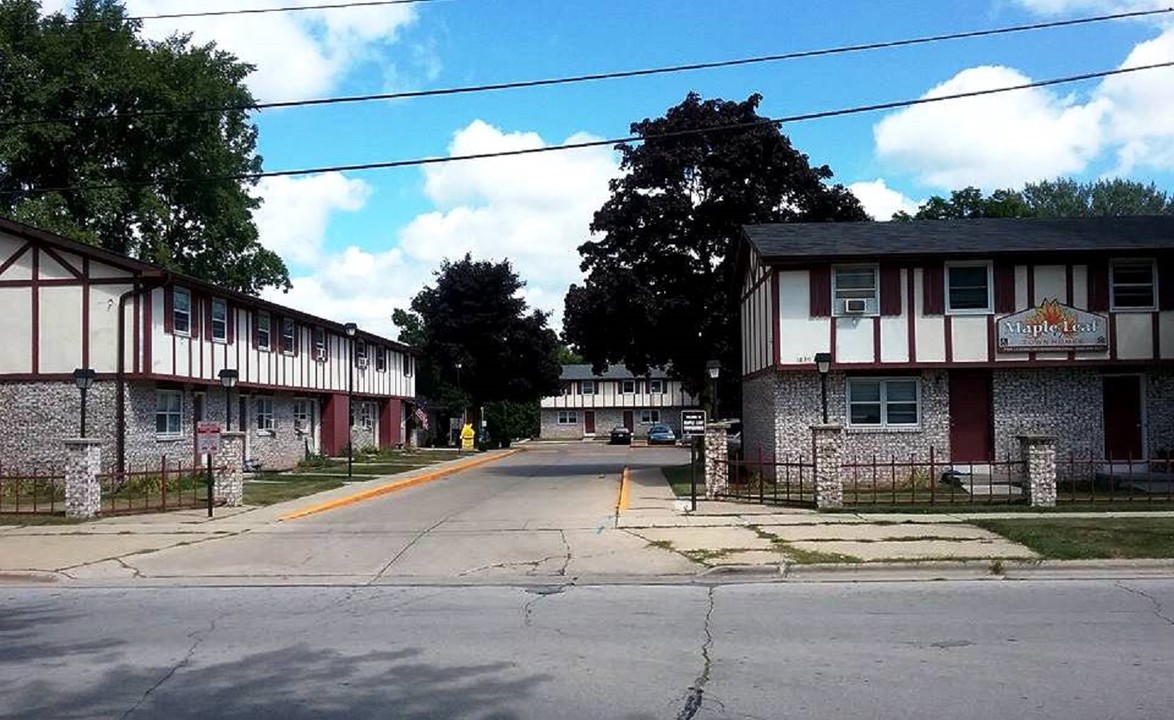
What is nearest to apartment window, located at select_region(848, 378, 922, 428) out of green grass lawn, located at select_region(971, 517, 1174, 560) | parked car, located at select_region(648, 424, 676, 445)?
green grass lawn, located at select_region(971, 517, 1174, 560)

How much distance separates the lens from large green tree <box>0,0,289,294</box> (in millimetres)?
45656

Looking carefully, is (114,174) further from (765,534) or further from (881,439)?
(765,534)

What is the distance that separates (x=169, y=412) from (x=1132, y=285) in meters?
25.0

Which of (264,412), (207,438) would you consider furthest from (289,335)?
(207,438)

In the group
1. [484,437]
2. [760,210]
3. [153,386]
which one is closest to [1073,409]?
[760,210]

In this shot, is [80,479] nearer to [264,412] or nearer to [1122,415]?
[264,412]

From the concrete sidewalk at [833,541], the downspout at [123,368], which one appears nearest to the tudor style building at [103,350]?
the downspout at [123,368]

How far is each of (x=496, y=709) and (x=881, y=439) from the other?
20338 mm

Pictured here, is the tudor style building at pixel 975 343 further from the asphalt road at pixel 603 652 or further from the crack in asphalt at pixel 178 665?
the crack in asphalt at pixel 178 665

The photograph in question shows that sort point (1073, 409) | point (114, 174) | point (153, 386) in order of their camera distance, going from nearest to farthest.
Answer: point (1073, 409) < point (153, 386) < point (114, 174)

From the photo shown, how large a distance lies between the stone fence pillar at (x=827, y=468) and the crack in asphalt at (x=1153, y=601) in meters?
7.75

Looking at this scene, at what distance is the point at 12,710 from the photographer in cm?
707

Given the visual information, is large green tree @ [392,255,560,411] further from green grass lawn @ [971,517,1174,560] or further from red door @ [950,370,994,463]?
green grass lawn @ [971,517,1174,560]

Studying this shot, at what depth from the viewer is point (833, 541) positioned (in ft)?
50.8
